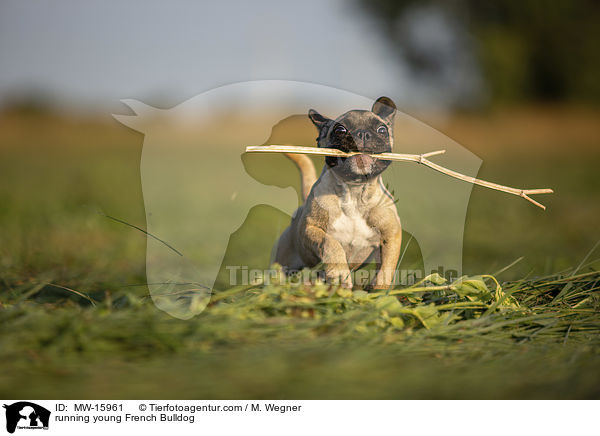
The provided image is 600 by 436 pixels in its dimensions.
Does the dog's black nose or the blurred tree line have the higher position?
the blurred tree line

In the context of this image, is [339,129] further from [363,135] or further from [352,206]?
[352,206]

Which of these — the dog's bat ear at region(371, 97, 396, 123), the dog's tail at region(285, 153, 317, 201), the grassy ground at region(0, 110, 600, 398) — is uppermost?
the dog's bat ear at region(371, 97, 396, 123)

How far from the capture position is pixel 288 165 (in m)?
3.44

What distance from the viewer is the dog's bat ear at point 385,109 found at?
2955 mm

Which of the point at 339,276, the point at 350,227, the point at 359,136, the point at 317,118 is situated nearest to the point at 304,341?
the point at 339,276

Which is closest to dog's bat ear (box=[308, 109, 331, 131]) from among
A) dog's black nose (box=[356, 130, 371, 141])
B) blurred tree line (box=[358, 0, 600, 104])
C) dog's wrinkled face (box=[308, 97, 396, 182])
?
dog's wrinkled face (box=[308, 97, 396, 182])

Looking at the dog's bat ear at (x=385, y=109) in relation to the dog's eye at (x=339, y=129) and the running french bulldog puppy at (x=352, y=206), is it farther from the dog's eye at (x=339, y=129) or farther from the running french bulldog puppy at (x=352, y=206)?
the dog's eye at (x=339, y=129)

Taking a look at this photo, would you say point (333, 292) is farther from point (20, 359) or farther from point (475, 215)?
point (475, 215)

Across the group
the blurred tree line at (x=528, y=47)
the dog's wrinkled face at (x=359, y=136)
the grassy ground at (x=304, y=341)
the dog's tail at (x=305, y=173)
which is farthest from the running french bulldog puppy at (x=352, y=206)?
the blurred tree line at (x=528, y=47)

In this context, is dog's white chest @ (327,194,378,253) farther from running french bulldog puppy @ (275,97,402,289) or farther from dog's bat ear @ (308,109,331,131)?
dog's bat ear @ (308,109,331,131)

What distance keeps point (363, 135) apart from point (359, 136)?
0.02 meters

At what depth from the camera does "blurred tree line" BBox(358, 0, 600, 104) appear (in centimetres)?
1914
